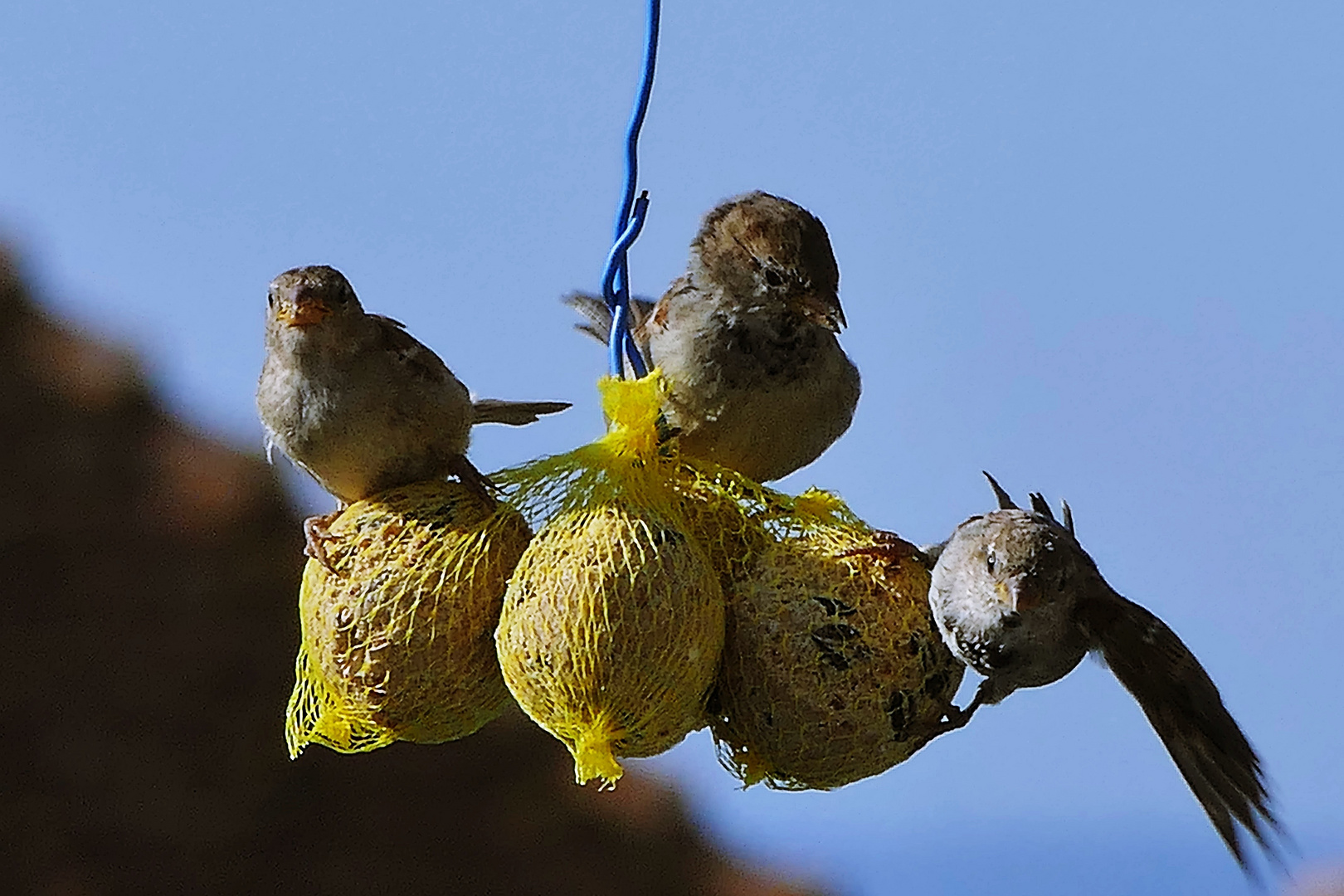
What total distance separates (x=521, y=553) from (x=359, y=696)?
10.5 inches

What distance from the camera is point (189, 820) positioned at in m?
5.74

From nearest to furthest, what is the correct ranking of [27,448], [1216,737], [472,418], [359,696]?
1. [1216,737]
2. [359,696]
3. [472,418]
4. [27,448]

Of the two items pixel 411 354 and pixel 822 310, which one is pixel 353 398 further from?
pixel 822 310

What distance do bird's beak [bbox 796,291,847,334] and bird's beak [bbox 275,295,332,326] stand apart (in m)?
0.67

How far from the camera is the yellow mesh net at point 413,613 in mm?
2027

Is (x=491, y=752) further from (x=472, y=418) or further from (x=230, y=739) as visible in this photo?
(x=472, y=418)

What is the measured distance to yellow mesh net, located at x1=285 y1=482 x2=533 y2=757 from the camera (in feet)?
6.65

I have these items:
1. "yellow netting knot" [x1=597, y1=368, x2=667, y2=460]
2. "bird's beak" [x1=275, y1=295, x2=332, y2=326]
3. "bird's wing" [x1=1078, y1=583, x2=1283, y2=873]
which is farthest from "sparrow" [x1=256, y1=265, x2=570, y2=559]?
"bird's wing" [x1=1078, y1=583, x2=1283, y2=873]

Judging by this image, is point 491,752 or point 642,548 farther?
point 491,752

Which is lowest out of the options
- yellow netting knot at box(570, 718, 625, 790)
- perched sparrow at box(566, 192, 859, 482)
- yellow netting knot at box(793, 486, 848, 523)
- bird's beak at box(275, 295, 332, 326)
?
yellow netting knot at box(570, 718, 625, 790)

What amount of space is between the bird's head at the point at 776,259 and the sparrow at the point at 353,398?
1.57ft

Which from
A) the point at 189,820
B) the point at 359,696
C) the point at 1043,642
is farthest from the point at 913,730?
the point at 189,820

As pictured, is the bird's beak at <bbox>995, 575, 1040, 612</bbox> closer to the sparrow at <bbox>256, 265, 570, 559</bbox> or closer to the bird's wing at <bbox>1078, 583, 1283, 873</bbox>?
the bird's wing at <bbox>1078, 583, 1283, 873</bbox>

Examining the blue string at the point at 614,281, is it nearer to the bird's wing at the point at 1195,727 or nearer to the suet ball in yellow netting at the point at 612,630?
the suet ball in yellow netting at the point at 612,630
